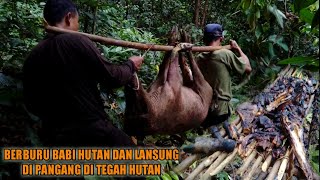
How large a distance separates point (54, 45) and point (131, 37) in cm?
271

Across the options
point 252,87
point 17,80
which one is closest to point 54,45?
point 17,80

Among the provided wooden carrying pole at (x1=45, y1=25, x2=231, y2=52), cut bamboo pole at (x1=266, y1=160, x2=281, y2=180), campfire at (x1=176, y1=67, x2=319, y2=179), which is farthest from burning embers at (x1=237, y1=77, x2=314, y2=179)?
wooden carrying pole at (x1=45, y1=25, x2=231, y2=52)

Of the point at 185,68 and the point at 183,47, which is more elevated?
the point at 183,47

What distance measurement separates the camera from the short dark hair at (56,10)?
6.79ft

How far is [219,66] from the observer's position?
3.10m

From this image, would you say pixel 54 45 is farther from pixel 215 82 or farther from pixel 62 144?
pixel 215 82

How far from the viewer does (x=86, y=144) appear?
2160 mm

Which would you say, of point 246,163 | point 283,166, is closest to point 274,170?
point 283,166

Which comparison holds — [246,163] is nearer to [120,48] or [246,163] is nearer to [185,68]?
[185,68]

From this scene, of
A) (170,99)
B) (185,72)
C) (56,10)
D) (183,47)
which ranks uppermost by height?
(56,10)

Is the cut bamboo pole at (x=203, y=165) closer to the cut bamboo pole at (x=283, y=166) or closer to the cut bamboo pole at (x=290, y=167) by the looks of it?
the cut bamboo pole at (x=283, y=166)

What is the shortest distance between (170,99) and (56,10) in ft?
3.18

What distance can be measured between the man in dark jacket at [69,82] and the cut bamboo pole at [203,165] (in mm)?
816

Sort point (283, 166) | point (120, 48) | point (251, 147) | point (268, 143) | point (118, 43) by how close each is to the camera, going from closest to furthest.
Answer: point (118, 43)
point (283, 166)
point (120, 48)
point (251, 147)
point (268, 143)
